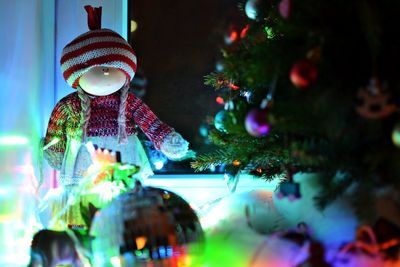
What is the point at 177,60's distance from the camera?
1.26 meters

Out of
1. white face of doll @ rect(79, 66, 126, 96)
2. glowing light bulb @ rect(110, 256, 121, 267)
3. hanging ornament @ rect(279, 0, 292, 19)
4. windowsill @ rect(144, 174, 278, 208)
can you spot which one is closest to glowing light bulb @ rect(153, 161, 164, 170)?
windowsill @ rect(144, 174, 278, 208)

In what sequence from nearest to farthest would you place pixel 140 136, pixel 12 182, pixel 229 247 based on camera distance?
1. pixel 229 247
2. pixel 12 182
3. pixel 140 136

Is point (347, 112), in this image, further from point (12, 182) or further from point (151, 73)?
point (151, 73)

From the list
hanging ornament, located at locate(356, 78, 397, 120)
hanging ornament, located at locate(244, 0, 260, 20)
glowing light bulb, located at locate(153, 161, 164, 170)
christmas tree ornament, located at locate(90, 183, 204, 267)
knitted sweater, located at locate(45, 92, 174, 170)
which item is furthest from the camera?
glowing light bulb, located at locate(153, 161, 164, 170)

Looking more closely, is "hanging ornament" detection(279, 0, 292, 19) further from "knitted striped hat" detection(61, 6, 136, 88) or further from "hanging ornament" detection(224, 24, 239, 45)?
"knitted striped hat" detection(61, 6, 136, 88)

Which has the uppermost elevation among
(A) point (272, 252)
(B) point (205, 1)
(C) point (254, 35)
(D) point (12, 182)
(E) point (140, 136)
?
(B) point (205, 1)

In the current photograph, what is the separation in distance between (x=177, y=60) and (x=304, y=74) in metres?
0.73

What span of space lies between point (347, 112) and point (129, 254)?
35cm

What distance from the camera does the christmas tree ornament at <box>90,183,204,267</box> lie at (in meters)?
Result: 0.67

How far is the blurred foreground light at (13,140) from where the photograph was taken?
882 mm

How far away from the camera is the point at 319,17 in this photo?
0.61 metres

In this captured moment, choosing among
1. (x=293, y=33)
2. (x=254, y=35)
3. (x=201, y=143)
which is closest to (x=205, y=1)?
(x=201, y=143)

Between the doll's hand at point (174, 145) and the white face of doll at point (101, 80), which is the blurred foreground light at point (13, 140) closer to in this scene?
the white face of doll at point (101, 80)

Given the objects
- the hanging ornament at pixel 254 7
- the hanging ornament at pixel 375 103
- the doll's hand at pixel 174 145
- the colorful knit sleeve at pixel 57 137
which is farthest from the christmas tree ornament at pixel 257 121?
the colorful knit sleeve at pixel 57 137
